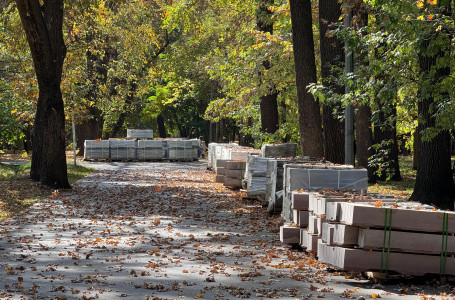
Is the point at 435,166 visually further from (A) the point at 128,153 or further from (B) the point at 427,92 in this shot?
(A) the point at 128,153

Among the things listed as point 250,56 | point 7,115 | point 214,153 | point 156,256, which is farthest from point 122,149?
point 156,256

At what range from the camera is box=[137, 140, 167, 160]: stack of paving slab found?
156ft

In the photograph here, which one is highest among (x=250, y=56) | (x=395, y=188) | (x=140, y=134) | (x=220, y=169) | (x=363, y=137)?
(x=250, y=56)

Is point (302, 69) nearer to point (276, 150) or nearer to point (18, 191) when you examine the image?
point (276, 150)

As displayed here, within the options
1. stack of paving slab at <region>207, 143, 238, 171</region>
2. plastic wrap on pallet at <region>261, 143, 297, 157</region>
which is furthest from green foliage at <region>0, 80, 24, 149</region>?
plastic wrap on pallet at <region>261, 143, 297, 157</region>

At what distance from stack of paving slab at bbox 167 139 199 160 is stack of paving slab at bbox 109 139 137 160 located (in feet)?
8.42

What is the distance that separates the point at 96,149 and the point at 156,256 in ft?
118

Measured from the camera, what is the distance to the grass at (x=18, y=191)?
17.1 metres

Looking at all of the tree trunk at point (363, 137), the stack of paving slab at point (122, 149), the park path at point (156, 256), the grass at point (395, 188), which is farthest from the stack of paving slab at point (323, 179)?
the stack of paving slab at point (122, 149)

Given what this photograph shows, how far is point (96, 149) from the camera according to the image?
46.0m

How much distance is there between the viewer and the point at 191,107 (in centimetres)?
7300

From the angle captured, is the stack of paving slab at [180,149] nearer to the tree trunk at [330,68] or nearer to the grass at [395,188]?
the grass at [395,188]

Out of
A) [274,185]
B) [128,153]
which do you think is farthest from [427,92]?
[128,153]

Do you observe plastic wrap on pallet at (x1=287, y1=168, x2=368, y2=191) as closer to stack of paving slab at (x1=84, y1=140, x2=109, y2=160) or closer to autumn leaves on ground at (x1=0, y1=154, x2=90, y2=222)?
autumn leaves on ground at (x1=0, y1=154, x2=90, y2=222)
